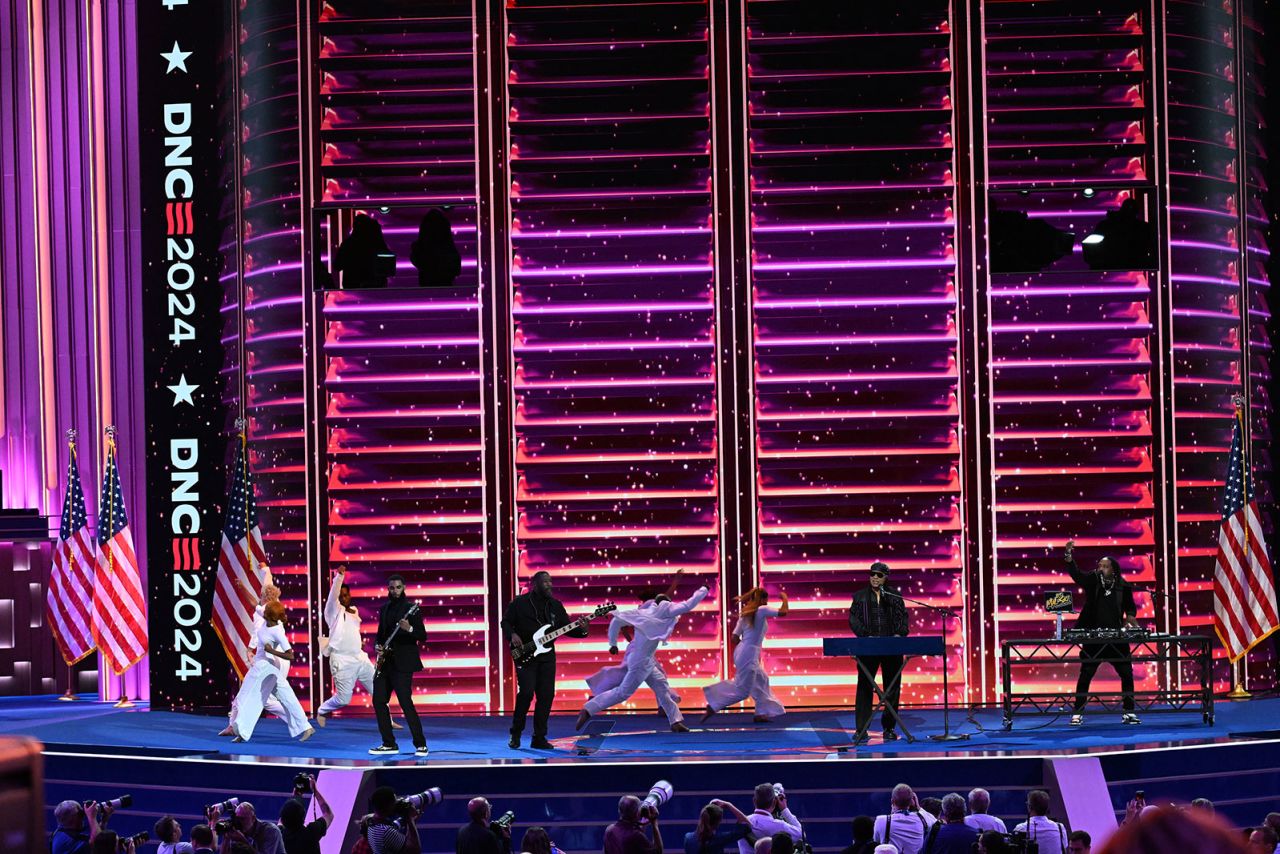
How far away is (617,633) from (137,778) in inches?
172

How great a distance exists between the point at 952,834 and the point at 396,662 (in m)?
6.22

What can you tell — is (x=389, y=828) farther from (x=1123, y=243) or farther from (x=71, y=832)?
(x=1123, y=243)

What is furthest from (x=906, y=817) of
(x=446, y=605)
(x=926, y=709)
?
(x=446, y=605)

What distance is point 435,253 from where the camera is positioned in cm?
1736

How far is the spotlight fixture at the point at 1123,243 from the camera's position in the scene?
56.2 ft

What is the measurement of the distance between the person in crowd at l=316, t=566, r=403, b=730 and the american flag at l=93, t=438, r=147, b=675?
400cm

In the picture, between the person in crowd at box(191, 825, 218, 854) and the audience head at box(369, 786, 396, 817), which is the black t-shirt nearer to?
the audience head at box(369, 786, 396, 817)

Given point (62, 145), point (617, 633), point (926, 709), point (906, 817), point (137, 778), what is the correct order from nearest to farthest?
point (906, 817) → point (137, 778) → point (617, 633) → point (926, 709) → point (62, 145)

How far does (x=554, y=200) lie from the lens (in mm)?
17562

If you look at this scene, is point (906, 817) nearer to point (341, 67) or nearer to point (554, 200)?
point (554, 200)

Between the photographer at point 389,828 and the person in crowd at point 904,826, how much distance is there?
289 cm

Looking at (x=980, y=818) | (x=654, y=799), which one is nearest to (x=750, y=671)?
(x=654, y=799)

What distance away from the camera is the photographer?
1041 centimetres

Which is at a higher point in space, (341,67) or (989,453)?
(341,67)
